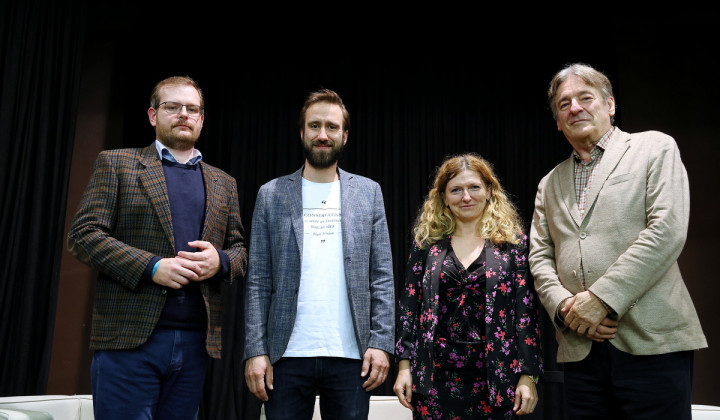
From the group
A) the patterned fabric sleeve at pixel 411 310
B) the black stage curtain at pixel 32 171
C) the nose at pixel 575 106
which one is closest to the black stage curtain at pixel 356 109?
the black stage curtain at pixel 32 171

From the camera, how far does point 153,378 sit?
5.98ft

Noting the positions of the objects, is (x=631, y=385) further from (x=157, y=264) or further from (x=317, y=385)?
(x=157, y=264)

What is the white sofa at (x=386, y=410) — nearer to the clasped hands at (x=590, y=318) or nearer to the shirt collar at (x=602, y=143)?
the clasped hands at (x=590, y=318)

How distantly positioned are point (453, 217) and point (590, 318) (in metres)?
0.73

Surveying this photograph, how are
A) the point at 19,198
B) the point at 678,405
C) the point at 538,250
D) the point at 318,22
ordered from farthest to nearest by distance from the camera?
the point at 318,22
the point at 19,198
the point at 538,250
the point at 678,405

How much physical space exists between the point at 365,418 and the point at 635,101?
4.06m

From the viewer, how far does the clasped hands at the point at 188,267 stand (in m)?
1.83

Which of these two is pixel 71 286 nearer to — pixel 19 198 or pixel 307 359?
pixel 19 198

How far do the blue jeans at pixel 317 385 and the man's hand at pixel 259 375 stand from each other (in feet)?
0.07

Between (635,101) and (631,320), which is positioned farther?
(635,101)

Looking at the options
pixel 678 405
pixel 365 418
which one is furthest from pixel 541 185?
pixel 365 418

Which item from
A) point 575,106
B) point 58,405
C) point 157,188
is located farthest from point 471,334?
point 58,405

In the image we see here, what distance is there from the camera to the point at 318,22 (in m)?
4.73

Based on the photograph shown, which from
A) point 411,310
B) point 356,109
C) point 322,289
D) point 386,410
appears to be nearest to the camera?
point 322,289
